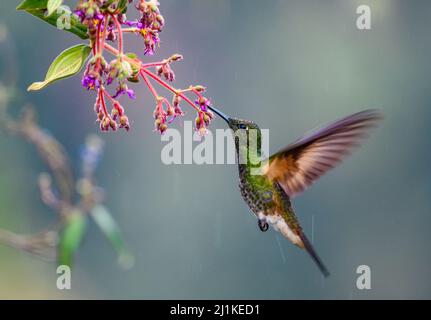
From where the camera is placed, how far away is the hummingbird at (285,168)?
7.45ft

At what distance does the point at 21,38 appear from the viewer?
25.3 ft

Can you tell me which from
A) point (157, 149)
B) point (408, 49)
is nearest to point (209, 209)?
point (157, 149)

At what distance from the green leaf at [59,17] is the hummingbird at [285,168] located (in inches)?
25.4

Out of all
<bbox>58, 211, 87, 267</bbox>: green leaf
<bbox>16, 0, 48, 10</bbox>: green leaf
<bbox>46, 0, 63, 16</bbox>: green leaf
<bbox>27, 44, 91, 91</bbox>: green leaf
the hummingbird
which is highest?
<bbox>16, 0, 48, 10</bbox>: green leaf

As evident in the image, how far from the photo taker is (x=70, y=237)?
2730 millimetres

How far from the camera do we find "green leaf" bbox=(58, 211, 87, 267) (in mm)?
2602

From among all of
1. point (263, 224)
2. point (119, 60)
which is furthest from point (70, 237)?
point (119, 60)

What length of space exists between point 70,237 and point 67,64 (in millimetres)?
1078

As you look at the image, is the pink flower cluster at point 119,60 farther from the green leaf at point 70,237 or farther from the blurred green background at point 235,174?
the blurred green background at point 235,174

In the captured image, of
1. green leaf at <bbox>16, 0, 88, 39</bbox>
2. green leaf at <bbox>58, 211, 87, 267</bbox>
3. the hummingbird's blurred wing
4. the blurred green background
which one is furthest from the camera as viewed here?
the blurred green background

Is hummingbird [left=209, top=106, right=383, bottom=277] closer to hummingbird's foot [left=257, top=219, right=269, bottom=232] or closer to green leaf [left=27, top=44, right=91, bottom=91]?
hummingbird's foot [left=257, top=219, right=269, bottom=232]

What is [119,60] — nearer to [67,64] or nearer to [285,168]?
[67,64]

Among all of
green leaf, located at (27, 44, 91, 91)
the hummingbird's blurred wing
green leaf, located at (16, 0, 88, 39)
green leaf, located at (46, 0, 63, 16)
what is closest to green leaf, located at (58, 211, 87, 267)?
the hummingbird's blurred wing

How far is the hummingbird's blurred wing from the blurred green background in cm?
457
